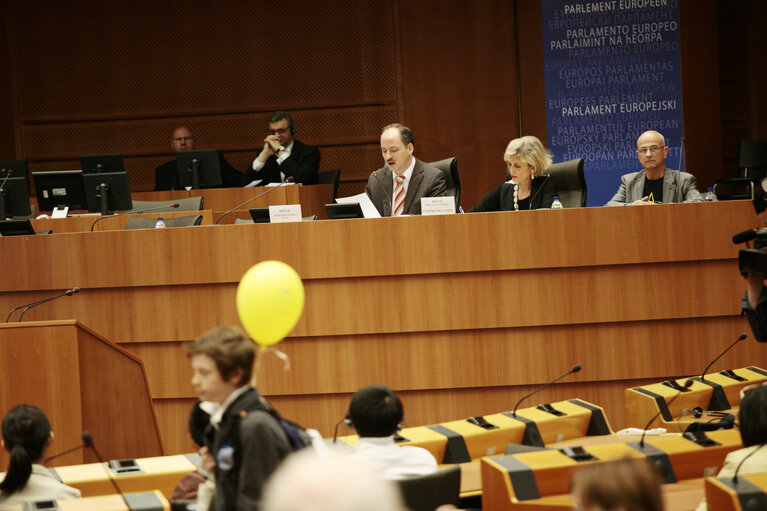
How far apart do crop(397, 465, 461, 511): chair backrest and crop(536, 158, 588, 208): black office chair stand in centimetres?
331

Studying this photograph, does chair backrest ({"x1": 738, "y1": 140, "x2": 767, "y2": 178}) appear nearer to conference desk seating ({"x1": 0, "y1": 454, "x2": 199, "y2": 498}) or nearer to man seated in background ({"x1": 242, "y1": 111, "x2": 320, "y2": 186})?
man seated in background ({"x1": 242, "y1": 111, "x2": 320, "y2": 186})

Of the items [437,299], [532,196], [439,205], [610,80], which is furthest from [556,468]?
[610,80]

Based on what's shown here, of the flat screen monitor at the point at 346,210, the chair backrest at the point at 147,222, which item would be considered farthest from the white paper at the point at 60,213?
the flat screen monitor at the point at 346,210

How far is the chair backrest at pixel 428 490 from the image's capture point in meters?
2.51

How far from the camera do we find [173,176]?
8.69 metres

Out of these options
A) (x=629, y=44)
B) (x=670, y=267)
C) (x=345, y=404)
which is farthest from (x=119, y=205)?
(x=629, y=44)

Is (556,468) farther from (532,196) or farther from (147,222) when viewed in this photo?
(147,222)

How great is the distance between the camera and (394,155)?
5859mm

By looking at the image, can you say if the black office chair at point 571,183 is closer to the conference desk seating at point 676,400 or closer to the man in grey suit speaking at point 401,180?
the man in grey suit speaking at point 401,180

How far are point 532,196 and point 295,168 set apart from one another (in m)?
3.08

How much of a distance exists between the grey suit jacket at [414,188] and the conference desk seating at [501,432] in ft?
6.87

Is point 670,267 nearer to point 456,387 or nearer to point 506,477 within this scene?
point 456,387

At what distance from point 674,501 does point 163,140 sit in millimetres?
7926

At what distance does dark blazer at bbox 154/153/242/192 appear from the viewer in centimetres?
866
